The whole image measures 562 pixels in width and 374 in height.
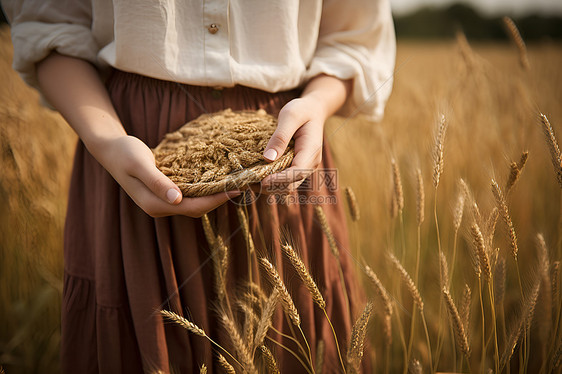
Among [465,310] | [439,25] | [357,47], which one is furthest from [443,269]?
[439,25]

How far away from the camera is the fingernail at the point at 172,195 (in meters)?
0.48

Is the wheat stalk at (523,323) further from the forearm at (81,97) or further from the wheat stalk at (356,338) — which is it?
the forearm at (81,97)

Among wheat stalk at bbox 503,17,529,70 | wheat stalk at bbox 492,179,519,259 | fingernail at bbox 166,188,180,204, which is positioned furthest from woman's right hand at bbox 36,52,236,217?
wheat stalk at bbox 503,17,529,70

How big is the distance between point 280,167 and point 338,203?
1.00ft

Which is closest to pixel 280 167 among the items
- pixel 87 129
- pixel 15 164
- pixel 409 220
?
pixel 87 129

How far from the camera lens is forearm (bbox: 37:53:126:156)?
0.57m

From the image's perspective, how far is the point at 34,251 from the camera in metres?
0.96

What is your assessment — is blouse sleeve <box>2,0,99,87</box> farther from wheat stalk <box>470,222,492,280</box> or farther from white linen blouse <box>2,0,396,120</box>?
wheat stalk <box>470,222,492,280</box>

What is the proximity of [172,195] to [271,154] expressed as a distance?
16 centimetres

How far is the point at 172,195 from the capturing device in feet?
1.58

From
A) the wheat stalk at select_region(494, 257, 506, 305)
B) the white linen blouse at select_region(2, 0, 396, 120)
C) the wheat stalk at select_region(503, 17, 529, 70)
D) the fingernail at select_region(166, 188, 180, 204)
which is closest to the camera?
the fingernail at select_region(166, 188, 180, 204)

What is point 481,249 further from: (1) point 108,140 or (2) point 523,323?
(1) point 108,140

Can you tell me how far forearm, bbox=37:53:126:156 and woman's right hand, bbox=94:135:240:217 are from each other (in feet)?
0.11

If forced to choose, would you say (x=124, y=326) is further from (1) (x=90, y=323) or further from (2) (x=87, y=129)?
(2) (x=87, y=129)
